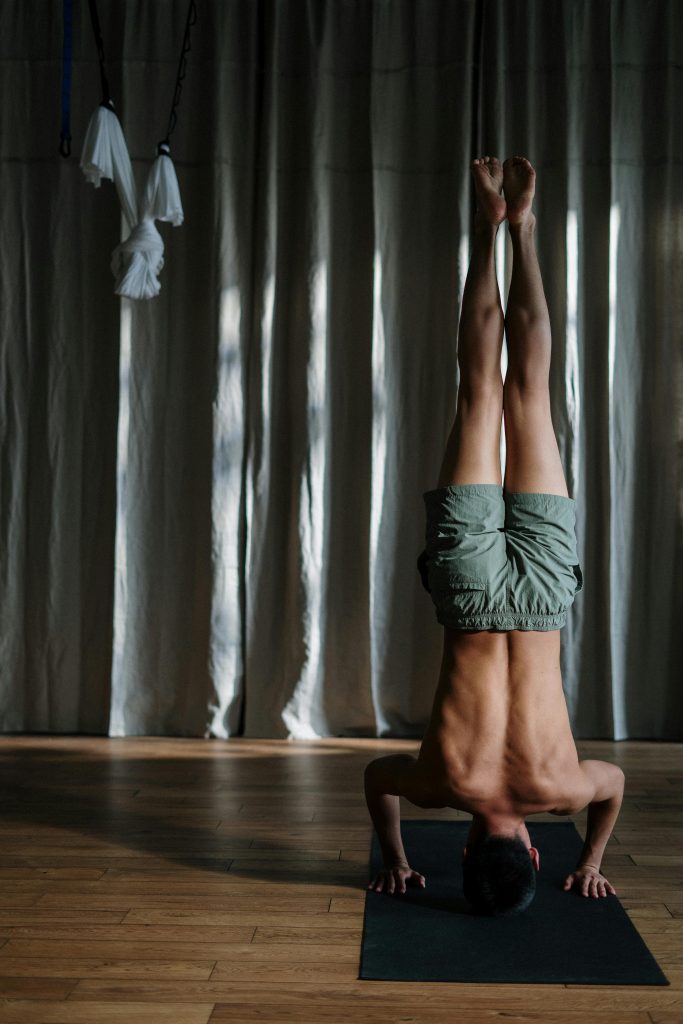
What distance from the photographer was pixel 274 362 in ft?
13.5

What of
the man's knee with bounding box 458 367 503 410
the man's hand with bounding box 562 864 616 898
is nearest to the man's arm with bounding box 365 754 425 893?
the man's hand with bounding box 562 864 616 898

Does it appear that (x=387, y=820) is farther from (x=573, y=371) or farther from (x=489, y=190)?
(x=573, y=371)

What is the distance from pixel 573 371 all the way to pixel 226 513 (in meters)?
1.48

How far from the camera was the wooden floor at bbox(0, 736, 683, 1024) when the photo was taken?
5.94 feet

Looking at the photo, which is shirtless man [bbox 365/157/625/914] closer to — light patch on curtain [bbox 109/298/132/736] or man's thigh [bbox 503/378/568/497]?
man's thigh [bbox 503/378/568/497]

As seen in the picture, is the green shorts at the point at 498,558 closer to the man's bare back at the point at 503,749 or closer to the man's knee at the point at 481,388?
the man's bare back at the point at 503,749

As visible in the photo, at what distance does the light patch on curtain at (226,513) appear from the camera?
407 cm

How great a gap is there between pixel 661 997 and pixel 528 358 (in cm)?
140

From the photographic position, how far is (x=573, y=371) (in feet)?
13.1

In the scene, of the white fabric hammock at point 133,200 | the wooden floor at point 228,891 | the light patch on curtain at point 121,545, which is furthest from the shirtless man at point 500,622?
the light patch on curtain at point 121,545

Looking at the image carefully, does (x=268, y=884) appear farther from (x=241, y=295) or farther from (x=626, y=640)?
(x=241, y=295)

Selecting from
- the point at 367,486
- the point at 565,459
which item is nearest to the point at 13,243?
the point at 367,486

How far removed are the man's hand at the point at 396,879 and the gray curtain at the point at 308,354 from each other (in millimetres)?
1674

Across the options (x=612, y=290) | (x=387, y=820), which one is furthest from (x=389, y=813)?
(x=612, y=290)
